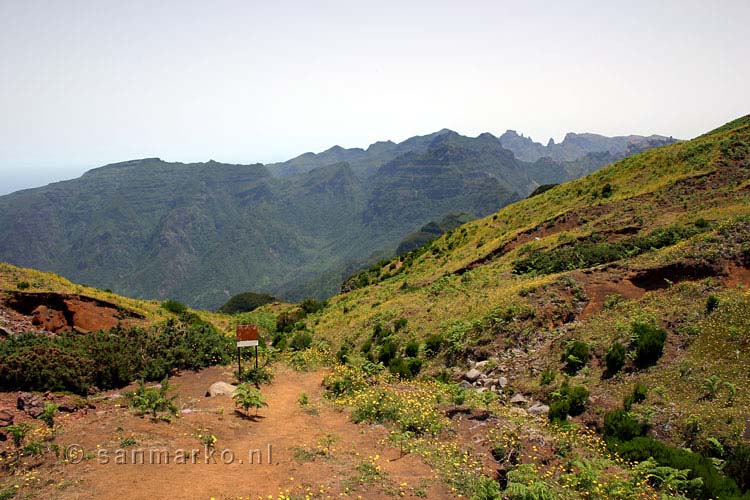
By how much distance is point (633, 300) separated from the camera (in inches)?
714

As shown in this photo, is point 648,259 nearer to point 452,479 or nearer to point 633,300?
point 633,300

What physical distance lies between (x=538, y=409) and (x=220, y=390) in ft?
35.4

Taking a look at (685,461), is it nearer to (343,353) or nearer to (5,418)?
(343,353)

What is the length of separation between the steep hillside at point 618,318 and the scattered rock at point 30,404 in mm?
11604

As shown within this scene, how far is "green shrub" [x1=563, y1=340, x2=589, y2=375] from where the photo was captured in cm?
1546

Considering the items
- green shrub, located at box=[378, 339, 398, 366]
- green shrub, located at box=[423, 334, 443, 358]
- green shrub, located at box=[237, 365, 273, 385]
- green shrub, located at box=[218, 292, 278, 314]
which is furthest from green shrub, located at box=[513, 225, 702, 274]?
green shrub, located at box=[218, 292, 278, 314]

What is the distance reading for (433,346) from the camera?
65.3 feet

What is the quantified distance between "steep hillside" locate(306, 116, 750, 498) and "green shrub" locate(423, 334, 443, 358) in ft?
0.17

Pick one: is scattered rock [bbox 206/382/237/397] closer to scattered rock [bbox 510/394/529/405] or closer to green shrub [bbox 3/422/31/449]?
green shrub [bbox 3/422/31/449]

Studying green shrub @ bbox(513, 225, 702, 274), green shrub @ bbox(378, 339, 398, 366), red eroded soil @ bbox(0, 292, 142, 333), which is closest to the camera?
green shrub @ bbox(378, 339, 398, 366)

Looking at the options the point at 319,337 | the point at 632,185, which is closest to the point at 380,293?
the point at 319,337

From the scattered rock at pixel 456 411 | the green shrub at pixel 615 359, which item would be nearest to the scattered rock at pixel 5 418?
the scattered rock at pixel 456 411

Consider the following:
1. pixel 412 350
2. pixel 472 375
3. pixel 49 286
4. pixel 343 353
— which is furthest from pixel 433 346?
pixel 49 286

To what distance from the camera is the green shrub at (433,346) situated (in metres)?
19.7
